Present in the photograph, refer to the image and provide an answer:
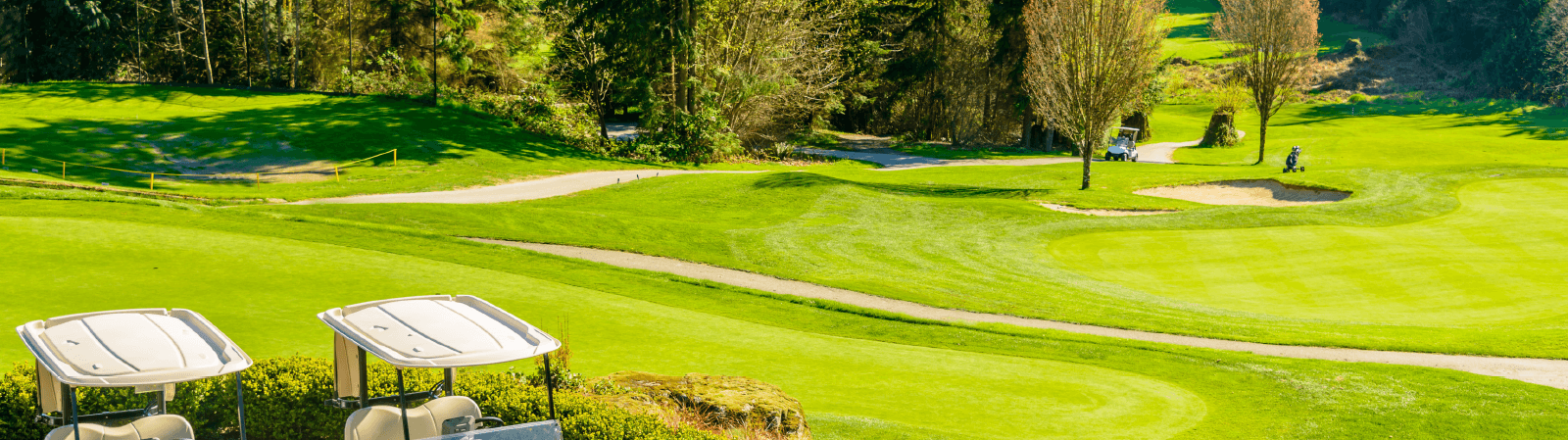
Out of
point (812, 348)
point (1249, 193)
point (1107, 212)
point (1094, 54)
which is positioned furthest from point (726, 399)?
point (1249, 193)

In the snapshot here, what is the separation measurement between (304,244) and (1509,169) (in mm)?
40883

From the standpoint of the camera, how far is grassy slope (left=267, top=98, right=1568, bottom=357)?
19484 mm

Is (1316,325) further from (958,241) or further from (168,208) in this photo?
(168,208)

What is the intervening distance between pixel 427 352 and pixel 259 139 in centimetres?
3725

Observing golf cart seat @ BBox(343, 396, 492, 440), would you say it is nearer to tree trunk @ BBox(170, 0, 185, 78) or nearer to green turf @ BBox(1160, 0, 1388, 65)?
tree trunk @ BBox(170, 0, 185, 78)

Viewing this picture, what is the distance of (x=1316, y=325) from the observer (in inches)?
749

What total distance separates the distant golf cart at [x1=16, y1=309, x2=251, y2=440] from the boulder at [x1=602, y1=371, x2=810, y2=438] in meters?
3.96

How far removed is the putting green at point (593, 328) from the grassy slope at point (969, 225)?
592 cm

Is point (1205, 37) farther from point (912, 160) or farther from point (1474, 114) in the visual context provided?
point (912, 160)

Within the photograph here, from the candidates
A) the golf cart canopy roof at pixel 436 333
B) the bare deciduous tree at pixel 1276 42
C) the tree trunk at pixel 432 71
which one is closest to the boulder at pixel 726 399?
the golf cart canopy roof at pixel 436 333

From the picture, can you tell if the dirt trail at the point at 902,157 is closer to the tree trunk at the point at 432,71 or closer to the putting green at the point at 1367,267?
the tree trunk at the point at 432,71

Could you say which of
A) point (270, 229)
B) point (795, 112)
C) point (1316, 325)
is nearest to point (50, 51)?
point (795, 112)

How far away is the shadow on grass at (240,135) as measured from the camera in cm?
3566

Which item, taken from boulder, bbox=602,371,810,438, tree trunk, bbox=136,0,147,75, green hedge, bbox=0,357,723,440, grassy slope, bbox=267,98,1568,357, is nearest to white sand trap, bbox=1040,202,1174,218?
grassy slope, bbox=267,98,1568,357
